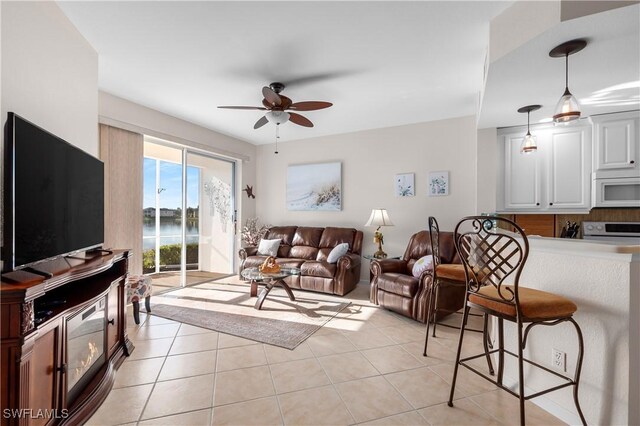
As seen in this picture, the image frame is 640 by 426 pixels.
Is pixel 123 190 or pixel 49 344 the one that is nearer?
pixel 49 344

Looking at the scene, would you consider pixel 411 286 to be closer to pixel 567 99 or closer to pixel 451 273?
pixel 451 273

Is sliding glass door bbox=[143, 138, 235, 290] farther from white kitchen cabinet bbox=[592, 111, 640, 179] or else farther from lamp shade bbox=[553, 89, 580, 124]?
white kitchen cabinet bbox=[592, 111, 640, 179]

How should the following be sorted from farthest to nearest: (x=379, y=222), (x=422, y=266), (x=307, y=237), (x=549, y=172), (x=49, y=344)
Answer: (x=307, y=237) < (x=379, y=222) < (x=549, y=172) < (x=422, y=266) < (x=49, y=344)

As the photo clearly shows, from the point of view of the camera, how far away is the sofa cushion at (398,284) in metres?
3.26

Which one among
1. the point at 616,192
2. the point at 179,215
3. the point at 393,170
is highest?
the point at 393,170

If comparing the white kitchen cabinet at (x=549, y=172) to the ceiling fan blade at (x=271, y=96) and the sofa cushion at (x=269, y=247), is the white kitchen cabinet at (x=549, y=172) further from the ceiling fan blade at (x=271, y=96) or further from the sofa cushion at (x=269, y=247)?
the sofa cushion at (x=269, y=247)

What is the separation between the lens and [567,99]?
201cm

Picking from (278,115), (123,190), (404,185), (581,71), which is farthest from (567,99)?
(123,190)

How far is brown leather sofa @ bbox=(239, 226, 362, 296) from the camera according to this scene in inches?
167

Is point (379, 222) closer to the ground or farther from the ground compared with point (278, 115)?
closer to the ground

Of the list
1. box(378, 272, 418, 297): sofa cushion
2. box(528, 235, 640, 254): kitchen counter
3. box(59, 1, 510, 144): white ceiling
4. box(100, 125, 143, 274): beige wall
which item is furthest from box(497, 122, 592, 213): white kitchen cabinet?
box(100, 125, 143, 274): beige wall

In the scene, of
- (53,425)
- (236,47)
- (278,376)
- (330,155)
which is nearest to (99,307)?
(53,425)

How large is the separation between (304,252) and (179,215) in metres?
2.11

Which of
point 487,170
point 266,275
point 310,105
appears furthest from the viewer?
point 487,170
